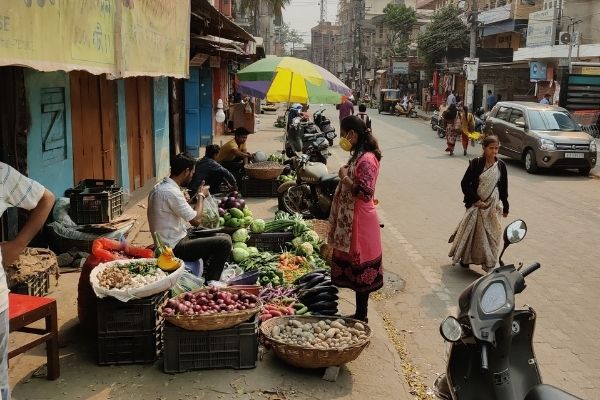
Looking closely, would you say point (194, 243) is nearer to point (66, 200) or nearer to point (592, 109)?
point (66, 200)

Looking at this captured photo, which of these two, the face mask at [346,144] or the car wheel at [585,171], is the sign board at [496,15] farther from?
the face mask at [346,144]

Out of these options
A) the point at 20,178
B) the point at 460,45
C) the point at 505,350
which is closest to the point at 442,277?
the point at 505,350

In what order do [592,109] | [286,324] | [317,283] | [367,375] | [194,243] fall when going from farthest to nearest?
[592,109], [317,283], [194,243], [286,324], [367,375]

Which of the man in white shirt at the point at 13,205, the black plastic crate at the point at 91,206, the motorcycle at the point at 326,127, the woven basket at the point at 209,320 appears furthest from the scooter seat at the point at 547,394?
the motorcycle at the point at 326,127

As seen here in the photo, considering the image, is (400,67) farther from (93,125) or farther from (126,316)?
(126,316)

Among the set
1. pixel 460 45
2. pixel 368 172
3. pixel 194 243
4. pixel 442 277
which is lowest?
pixel 442 277

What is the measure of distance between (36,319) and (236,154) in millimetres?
7914

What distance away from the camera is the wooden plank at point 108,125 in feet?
30.2

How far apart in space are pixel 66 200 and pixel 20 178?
177 inches

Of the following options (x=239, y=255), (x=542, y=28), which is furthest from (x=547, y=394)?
(x=542, y=28)

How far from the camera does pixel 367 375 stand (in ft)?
15.8

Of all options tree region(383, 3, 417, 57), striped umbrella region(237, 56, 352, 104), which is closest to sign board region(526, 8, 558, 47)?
striped umbrella region(237, 56, 352, 104)

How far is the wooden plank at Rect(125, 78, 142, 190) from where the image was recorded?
10.7 metres

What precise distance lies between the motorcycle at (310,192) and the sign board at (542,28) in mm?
21814
